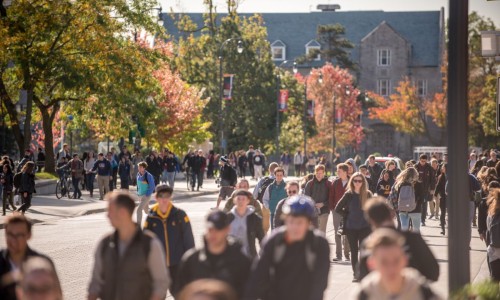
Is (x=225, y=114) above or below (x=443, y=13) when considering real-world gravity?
below

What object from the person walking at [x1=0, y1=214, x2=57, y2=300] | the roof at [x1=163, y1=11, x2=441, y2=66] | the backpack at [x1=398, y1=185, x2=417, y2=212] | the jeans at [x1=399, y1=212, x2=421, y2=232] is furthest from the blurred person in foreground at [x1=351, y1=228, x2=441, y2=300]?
the roof at [x1=163, y1=11, x2=441, y2=66]

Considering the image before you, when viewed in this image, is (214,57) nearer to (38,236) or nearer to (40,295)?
(38,236)

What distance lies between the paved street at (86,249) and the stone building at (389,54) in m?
78.9

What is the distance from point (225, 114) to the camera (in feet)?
Answer: 235

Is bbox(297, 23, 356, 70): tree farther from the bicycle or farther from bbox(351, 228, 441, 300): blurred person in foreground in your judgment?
bbox(351, 228, 441, 300): blurred person in foreground

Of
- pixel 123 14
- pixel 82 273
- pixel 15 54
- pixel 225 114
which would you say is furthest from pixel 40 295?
pixel 225 114

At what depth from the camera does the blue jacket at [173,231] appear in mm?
10812

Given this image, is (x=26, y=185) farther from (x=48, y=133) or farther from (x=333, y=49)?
(x=333, y=49)

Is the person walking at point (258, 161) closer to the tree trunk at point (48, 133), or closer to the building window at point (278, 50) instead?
the tree trunk at point (48, 133)

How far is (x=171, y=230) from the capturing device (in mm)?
10867

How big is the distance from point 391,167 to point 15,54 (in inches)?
792

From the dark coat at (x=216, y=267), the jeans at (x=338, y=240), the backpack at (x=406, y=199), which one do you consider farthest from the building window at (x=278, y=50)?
the dark coat at (x=216, y=267)

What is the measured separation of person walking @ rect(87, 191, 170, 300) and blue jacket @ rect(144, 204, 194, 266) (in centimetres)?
262

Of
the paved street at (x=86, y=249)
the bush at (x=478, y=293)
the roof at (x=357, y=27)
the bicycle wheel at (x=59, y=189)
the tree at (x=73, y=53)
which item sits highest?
the roof at (x=357, y=27)
